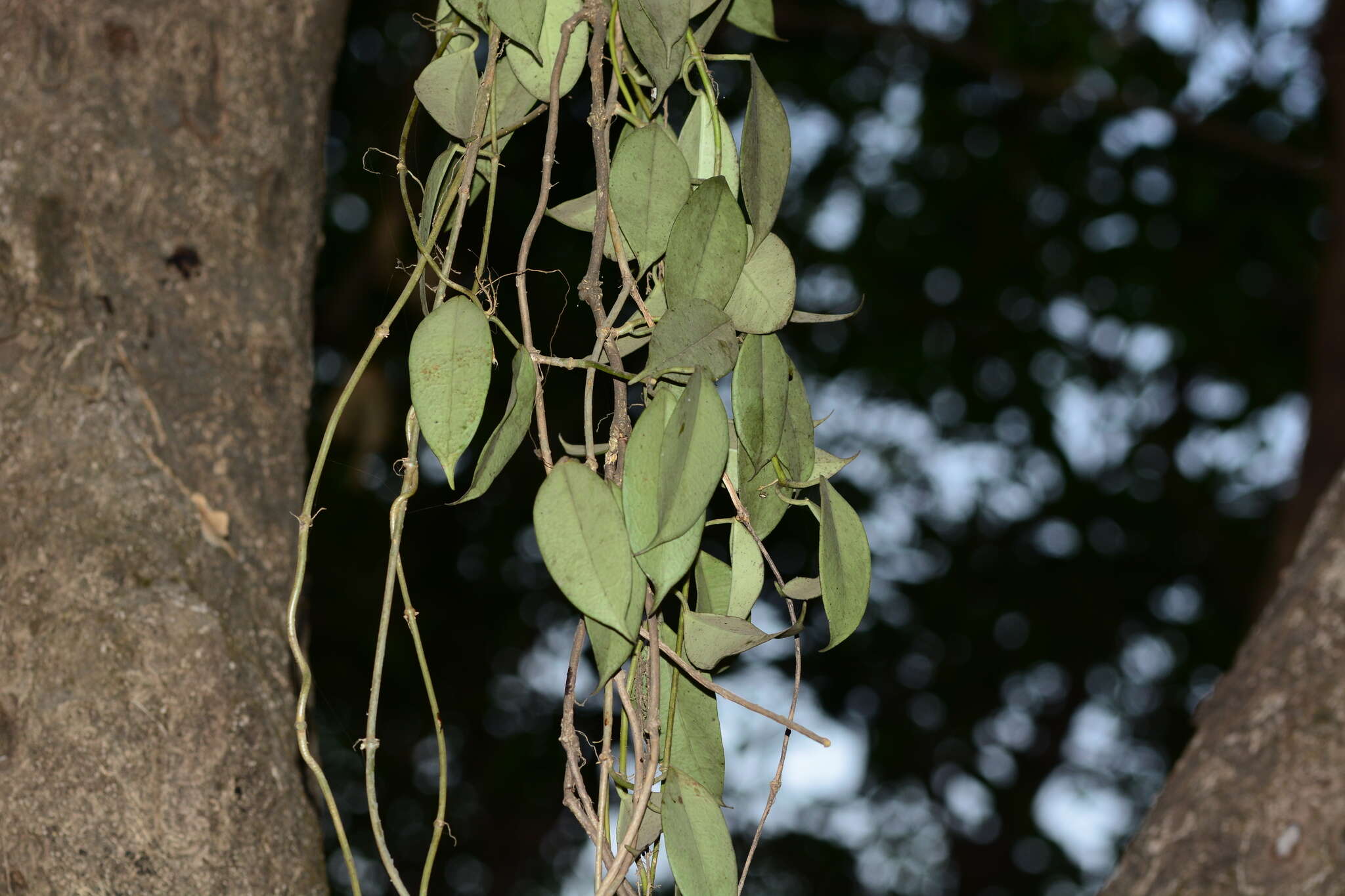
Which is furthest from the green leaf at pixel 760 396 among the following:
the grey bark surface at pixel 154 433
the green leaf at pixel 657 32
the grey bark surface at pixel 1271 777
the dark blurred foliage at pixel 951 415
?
the dark blurred foliage at pixel 951 415

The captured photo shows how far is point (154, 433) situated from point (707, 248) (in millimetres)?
321

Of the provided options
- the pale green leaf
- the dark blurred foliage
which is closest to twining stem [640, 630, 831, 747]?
the pale green leaf

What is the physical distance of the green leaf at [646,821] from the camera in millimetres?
423

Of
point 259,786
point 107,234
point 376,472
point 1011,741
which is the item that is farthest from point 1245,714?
point 1011,741

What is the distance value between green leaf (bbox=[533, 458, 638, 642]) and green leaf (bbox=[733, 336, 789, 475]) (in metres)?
0.06

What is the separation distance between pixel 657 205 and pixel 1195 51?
8.06 ft

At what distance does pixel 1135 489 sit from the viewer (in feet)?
9.87

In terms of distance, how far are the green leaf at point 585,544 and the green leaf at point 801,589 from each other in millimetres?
99

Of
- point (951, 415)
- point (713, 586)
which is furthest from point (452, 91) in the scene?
point (951, 415)

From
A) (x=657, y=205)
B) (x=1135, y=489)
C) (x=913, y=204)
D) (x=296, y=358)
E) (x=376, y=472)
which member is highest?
(x=657, y=205)

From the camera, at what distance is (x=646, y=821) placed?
0.45 m

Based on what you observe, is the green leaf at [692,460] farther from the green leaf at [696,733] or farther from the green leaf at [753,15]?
the green leaf at [753,15]

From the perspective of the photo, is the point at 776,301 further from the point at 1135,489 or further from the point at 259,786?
the point at 1135,489

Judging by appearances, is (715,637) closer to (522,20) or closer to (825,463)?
(825,463)
